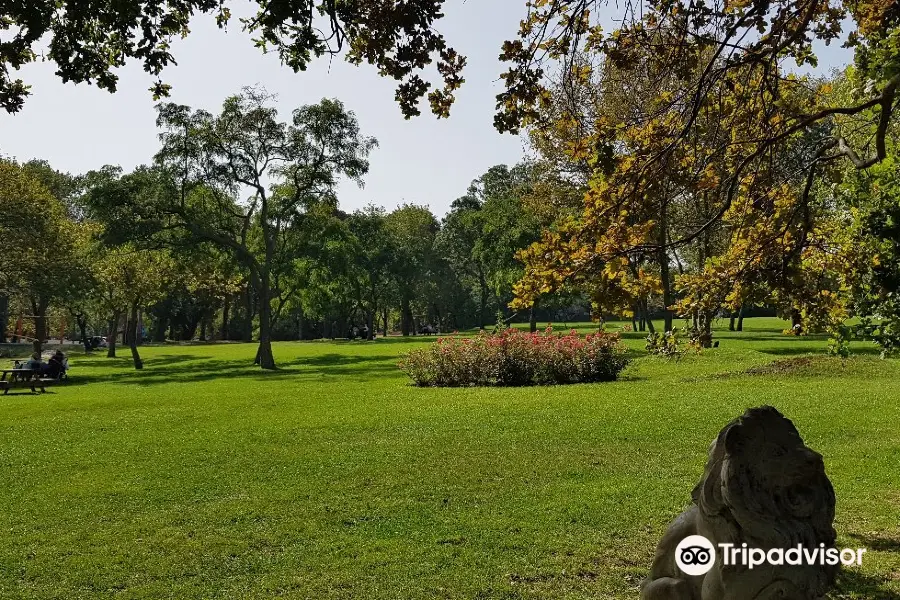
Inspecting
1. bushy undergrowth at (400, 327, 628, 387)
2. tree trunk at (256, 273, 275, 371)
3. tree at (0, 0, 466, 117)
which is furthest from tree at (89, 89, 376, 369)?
tree at (0, 0, 466, 117)

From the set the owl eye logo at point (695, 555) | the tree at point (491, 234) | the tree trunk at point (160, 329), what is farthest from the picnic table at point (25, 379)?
the tree trunk at point (160, 329)

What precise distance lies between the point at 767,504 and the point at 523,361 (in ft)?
58.2

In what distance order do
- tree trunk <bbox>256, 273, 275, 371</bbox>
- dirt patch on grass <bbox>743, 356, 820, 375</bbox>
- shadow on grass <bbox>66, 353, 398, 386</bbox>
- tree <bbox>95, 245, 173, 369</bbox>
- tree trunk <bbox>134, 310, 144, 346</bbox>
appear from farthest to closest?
tree trunk <bbox>134, 310, 144, 346</bbox>, tree <bbox>95, 245, 173, 369</bbox>, tree trunk <bbox>256, 273, 275, 371</bbox>, shadow on grass <bbox>66, 353, 398, 386</bbox>, dirt patch on grass <bbox>743, 356, 820, 375</bbox>

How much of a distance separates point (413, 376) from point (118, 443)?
10.1 m

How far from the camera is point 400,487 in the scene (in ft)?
30.0

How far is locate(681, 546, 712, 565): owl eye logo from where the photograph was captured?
3.26 meters

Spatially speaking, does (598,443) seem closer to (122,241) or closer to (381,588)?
(381,588)

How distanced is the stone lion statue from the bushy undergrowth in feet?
57.4

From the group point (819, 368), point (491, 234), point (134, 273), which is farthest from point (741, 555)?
point (491, 234)

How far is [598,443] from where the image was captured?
1157 centimetres

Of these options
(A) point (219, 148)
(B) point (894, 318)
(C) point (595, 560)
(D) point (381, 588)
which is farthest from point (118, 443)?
(A) point (219, 148)

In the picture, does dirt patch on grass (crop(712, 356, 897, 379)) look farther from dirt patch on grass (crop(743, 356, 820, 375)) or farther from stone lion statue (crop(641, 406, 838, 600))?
stone lion statue (crop(641, 406, 838, 600))

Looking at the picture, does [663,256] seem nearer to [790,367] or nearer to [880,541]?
[880,541]

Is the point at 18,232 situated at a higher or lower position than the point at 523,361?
higher
